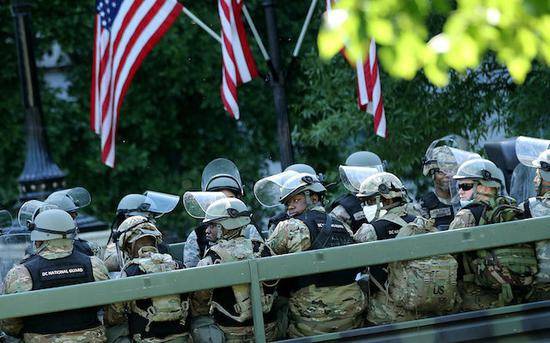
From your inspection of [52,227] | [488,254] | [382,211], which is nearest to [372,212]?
[382,211]

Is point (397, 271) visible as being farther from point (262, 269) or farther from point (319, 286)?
point (262, 269)

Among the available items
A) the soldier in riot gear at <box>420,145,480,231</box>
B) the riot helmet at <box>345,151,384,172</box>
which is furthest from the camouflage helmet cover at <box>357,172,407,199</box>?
the riot helmet at <box>345,151,384,172</box>

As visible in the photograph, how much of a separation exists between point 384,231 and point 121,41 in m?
5.15

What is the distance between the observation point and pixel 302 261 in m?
7.41

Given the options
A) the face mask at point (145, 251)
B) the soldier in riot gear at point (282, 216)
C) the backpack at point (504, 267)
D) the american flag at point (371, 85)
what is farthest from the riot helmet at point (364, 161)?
the face mask at point (145, 251)

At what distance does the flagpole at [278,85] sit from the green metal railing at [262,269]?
521 cm

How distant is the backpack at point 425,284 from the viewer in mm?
8109

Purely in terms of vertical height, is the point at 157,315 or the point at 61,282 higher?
the point at 61,282

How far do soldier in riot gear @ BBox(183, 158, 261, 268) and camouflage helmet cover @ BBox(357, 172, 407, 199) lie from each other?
833 millimetres

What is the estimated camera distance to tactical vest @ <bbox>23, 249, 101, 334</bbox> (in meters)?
7.59

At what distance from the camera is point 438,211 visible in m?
10.6

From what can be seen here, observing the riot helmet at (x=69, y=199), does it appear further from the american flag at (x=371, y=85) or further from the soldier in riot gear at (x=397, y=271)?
the american flag at (x=371, y=85)

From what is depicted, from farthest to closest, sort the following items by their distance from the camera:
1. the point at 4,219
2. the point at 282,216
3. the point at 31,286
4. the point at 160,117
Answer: the point at 160,117, the point at 4,219, the point at 282,216, the point at 31,286

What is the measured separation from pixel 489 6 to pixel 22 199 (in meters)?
10.6
